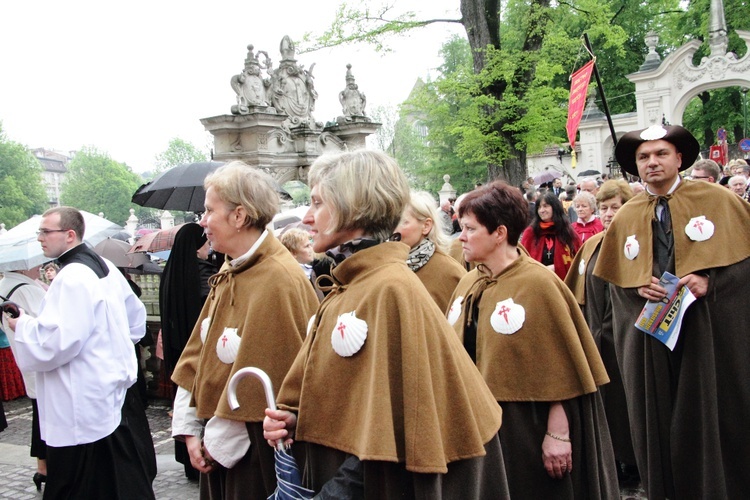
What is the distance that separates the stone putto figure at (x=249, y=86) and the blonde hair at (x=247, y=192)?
15925 mm

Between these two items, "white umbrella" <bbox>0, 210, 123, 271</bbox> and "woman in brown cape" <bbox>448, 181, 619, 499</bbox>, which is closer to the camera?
"woman in brown cape" <bbox>448, 181, 619, 499</bbox>

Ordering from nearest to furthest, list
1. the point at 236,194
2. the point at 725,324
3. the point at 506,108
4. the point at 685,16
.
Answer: the point at 236,194 < the point at 725,324 < the point at 506,108 < the point at 685,16

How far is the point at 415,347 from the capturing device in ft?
6.82

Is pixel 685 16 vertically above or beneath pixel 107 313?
above

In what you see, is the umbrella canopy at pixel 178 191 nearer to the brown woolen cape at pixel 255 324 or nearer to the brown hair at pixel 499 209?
the brown woolen cape at pixel 255 324

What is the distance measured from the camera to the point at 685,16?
116ft

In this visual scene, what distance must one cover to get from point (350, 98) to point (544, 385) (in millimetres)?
19165

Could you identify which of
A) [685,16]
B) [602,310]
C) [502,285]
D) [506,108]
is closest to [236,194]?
[502,285]

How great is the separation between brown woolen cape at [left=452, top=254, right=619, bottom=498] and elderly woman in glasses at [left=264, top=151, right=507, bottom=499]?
2.88 feet

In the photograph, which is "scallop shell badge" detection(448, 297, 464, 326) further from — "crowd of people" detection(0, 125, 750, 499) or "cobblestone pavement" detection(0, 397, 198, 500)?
"cobblestone pavement" detection(0, 397, 198, 500)

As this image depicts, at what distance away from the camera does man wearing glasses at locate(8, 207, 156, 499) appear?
13.3 ft

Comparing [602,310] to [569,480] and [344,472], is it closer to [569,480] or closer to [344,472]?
[569,480]

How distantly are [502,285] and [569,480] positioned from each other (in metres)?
0.92

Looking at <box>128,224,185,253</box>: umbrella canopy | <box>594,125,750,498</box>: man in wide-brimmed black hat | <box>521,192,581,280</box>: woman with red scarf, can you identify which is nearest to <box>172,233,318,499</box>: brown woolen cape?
<box>594,125,750,498</box>: man in wide-brimmed black hat
